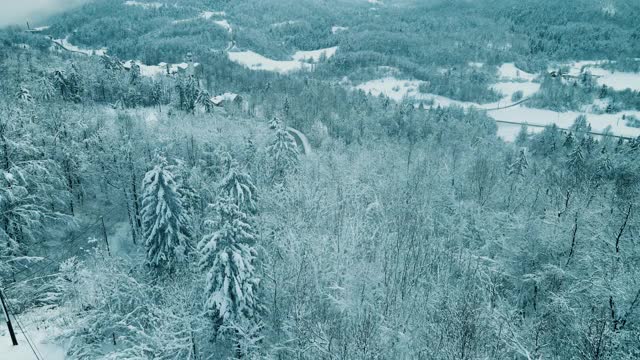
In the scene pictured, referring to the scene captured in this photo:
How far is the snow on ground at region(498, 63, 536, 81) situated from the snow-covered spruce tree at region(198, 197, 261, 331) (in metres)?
172

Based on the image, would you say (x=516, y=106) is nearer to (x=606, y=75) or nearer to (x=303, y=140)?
(x=606, y=75)

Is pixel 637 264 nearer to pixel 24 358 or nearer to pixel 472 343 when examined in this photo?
pixel 472 343

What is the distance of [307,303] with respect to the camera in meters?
23.4

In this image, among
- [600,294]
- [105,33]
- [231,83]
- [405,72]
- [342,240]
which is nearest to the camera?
[600,294]

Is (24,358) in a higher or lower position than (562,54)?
lower

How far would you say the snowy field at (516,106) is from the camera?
121000 mm

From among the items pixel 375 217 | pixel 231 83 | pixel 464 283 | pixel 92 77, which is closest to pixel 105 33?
pixel 231 83

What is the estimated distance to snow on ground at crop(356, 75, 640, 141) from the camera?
119562mm

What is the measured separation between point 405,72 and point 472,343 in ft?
542

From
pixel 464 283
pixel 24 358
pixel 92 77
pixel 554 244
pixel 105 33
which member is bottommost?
pixel 24 358

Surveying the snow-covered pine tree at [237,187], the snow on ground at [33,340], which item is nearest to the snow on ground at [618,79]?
the snow-covered pine tree at [237,187]

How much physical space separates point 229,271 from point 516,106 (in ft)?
471

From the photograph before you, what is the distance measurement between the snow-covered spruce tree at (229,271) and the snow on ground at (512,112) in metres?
Result: 105

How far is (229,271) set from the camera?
20.3m
